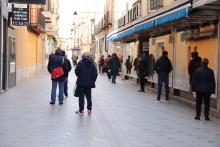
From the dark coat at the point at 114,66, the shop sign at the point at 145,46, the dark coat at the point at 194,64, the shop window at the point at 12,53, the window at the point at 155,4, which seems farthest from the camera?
the dark coat at the point at 114,66

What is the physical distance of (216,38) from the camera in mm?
11070

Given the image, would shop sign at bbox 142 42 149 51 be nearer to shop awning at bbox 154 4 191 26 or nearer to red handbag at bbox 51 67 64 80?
shop awning at bbox 154 4 191 26

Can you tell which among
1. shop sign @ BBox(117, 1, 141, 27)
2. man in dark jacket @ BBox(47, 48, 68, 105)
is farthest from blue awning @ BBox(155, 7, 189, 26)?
shop sign @ BBox(117, 1, 141, 27)

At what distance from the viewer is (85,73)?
10125 mm

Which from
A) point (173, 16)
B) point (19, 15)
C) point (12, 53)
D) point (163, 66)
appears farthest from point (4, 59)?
point (173, 16)

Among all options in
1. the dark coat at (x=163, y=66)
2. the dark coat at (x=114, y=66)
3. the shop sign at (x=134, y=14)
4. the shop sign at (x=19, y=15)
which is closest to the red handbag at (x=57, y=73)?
the dark coat at (x=163, y=66)

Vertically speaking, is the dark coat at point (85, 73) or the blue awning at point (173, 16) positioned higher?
the blue awning at point (173, 16)

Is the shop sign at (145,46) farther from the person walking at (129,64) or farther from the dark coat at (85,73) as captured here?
the dark coat at (85,73)

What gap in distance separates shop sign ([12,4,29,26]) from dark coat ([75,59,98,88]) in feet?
22.8

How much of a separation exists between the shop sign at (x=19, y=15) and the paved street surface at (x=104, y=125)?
429cm

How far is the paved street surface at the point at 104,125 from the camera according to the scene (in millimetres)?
7070

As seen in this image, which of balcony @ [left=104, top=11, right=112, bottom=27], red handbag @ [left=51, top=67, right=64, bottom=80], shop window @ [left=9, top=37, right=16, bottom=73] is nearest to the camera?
red handbag @ [left=51, top=67, right=64, bottom=80]

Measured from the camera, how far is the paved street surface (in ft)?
23.2

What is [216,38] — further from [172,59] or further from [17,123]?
[17,123]
